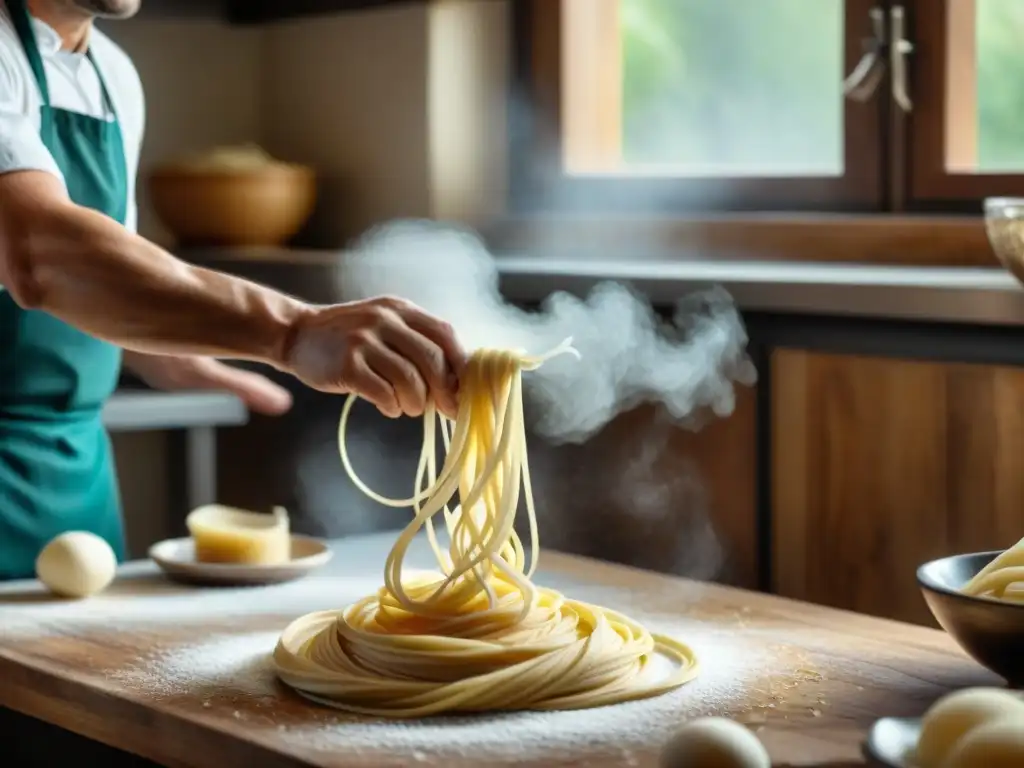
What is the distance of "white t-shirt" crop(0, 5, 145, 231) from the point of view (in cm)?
198

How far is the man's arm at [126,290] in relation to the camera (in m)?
1.78

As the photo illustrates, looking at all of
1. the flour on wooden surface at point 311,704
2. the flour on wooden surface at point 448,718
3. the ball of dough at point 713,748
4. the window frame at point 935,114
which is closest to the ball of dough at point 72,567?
the flour on wooden surface at point 311,704

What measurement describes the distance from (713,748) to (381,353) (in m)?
0.57

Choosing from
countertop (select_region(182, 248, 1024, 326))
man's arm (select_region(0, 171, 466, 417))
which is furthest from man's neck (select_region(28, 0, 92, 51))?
countertop (select_region(182, 248, 1024, 326))

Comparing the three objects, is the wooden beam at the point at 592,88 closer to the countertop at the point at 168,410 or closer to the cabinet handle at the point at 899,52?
the cabinet handle at the point at 899,52

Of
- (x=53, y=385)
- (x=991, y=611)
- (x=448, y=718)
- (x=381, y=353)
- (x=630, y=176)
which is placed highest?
(x=630, y=176)

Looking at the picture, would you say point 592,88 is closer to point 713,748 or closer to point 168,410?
point 168,410

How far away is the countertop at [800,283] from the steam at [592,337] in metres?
0.03

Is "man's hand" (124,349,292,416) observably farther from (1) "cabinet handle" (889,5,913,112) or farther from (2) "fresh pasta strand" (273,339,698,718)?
(1) "cabinet handle" (889,5,913,112)

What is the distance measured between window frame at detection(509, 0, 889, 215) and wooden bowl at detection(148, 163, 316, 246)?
1.71 ft

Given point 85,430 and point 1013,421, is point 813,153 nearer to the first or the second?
point 1013,421

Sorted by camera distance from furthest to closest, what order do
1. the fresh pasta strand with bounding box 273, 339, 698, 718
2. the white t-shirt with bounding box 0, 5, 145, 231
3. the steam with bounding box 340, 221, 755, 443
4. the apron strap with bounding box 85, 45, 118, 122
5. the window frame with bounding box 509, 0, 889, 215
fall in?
the window frame with bounding box 509, 0, 889, 215
the steam with bounding box 340, 221, 755, 443
the apron strap with bounding box 85, 45, 118, 122
the white t-shirt with bounding box 0, 5, 145, 231
the fresh pasta strand with bounding box 273, 339, 698, 718

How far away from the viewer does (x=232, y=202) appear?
382 cm

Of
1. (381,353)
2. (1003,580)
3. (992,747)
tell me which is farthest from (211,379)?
(992,747)
